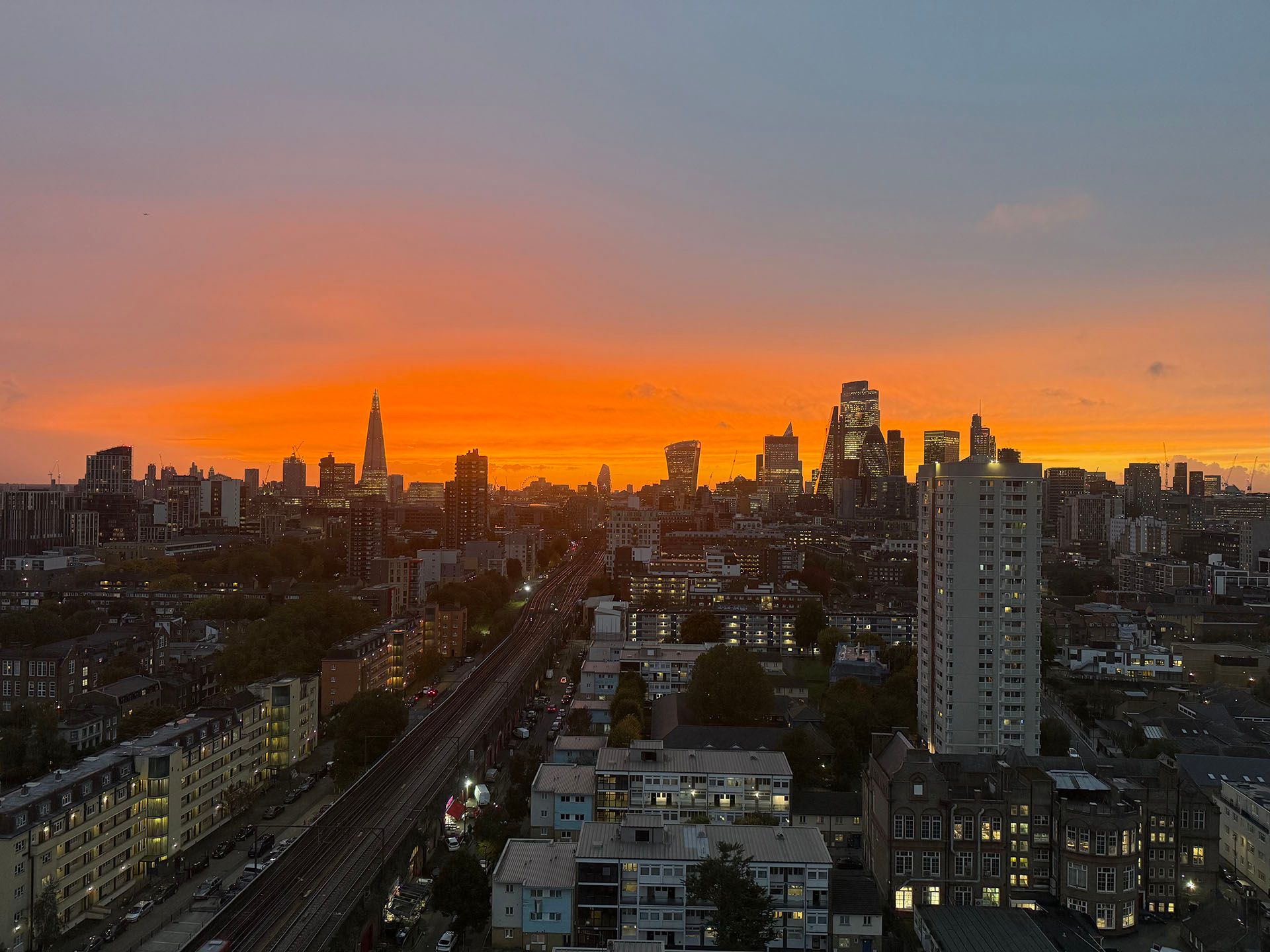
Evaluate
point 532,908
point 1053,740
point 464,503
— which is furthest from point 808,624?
point 464,503

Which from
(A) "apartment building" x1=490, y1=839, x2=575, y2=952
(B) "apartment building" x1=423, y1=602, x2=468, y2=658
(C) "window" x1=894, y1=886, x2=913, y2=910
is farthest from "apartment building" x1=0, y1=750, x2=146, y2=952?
(B) "apartment building" x1=423, y1=602, x2=468, y2=658

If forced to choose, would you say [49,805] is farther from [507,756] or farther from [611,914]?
[507,756]

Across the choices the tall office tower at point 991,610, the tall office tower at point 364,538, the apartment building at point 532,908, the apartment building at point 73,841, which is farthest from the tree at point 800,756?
the tall office tower at point 364,538

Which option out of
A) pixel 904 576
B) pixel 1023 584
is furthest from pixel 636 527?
pixel 1023 584

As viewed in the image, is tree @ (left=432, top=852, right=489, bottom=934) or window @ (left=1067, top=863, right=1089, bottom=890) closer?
tree @ (left=432, top=852, right=489, bottom=934)

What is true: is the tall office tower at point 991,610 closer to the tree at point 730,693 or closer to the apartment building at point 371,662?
the tree at point 730,693

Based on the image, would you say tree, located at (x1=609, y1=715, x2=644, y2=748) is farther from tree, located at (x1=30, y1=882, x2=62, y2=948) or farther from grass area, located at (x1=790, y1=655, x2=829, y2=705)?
tree, located at (x1=30, y1=882, x2=62, y2=948)
